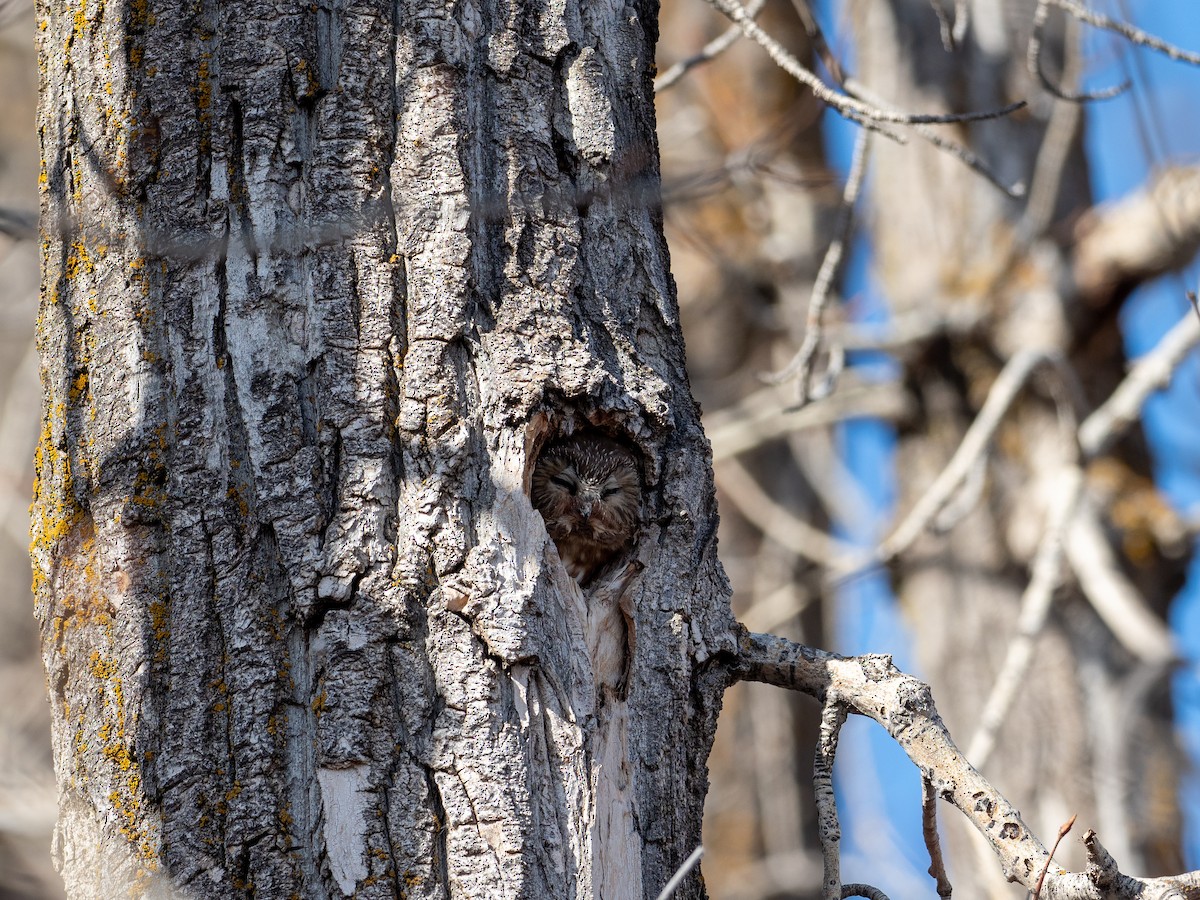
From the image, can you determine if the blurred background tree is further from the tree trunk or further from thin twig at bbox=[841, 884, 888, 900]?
thin twig at bbox=[841, 884, 888, 900]

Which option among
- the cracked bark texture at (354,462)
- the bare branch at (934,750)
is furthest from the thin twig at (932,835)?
the cracked bark texture at (354,462)

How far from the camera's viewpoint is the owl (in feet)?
5.08

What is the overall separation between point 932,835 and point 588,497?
1.93ft

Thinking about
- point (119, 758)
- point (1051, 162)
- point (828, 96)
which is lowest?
point (119, 758)

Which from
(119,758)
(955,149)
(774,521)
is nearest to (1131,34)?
(955,149)

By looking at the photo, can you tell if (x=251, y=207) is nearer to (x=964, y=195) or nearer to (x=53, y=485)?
(x=53, y=485)

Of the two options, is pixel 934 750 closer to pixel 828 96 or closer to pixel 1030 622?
pixel 828 96

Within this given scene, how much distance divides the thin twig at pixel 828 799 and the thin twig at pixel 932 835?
0.34ft

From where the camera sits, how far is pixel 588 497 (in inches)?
62.7

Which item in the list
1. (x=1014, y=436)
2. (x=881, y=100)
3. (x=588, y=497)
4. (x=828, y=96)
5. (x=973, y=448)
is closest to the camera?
(x=588, y=497)

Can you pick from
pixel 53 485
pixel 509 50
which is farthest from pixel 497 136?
pixel 53 485

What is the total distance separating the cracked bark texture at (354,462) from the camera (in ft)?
4.53

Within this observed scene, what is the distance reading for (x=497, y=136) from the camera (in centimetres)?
157

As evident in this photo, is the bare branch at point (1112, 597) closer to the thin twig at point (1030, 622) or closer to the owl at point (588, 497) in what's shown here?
the thin twig at point (1030, 622)
